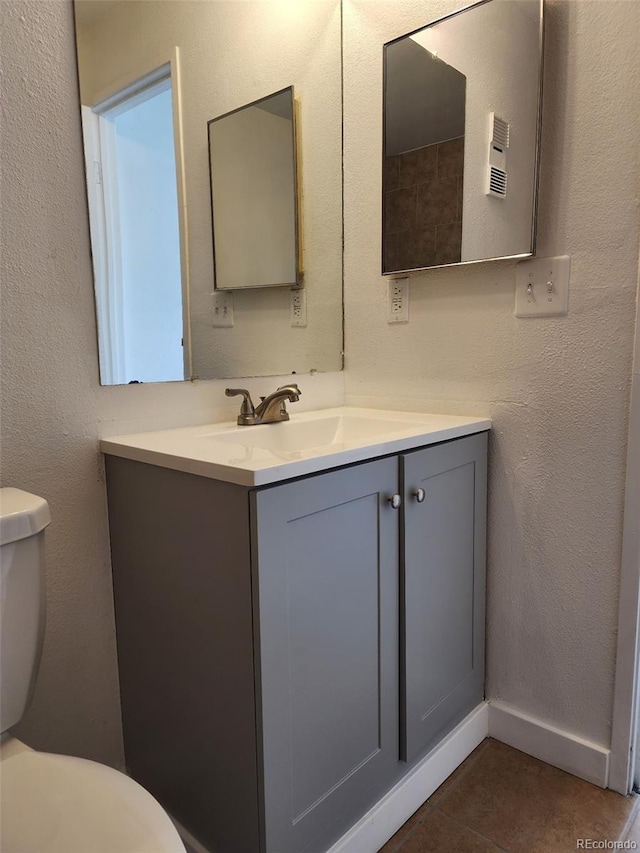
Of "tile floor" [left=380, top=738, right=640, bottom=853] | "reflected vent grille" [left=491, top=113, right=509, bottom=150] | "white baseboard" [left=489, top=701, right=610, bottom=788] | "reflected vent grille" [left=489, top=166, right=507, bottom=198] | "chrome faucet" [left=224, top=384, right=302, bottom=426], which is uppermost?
"reflected vent grille" [left=491, top=113, right=509, bottom=150]

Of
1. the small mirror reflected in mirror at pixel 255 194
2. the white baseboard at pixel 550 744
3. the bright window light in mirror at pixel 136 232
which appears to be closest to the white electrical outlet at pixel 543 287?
the small mirror reflected in mirror at pixel 255 194

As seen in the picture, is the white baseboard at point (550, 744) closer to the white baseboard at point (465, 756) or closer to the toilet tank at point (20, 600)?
the white baseboard at point (465, 756)

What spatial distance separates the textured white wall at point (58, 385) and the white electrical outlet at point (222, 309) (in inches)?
10.8

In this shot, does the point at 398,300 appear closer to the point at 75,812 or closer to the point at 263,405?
Answer: the point at 263,405

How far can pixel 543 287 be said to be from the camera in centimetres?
132

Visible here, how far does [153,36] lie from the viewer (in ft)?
4.17

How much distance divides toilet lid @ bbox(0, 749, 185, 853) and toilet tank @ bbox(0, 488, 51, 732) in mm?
105

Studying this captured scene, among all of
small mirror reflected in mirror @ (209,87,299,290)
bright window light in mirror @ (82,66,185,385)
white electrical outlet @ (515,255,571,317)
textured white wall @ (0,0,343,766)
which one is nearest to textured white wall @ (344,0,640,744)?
white electrical outlet @ (515,255,571,317)

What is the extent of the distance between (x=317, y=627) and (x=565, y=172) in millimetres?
1115

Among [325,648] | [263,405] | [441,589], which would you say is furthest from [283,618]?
[263,405]

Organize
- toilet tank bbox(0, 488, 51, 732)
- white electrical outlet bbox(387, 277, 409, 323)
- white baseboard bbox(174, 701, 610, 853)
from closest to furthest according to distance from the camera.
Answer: toilet tank bbox(0, 488, 51, 732)
white baseboard bbox(174, 701, 610, 853)
white electrical outlet bbox(387, 277, 409, 323)

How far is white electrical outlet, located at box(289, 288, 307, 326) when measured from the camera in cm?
166

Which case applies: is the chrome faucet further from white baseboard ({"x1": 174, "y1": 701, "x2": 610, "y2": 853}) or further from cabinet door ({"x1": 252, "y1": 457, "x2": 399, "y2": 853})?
white baseboard ({"x1": 174, "y1": 701, "x2": 610, "y2": 853})

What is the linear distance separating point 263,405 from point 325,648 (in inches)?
24.7
